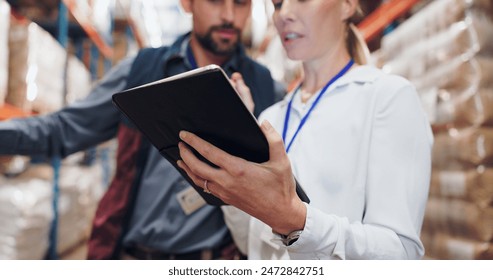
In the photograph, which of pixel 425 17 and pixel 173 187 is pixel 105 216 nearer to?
pixel 173 187

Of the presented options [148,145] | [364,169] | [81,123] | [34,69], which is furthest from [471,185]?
[34,69]

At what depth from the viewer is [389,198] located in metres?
0.83

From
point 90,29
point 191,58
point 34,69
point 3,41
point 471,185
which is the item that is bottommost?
point 471,185

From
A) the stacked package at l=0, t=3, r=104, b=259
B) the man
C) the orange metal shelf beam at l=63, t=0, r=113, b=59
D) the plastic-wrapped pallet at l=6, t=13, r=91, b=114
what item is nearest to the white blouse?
the man

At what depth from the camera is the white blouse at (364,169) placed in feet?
2.68

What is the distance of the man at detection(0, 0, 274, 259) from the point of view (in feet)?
4.60

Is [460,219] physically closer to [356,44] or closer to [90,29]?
[356,44]

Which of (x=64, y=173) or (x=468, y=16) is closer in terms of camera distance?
(x=468, y=16)

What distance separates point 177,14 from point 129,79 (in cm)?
583

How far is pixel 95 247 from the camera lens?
4.91ft

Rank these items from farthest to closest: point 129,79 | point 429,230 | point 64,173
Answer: point 64,173 → point 429,230 → point 129,79

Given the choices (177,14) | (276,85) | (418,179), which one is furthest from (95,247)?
(177,14)

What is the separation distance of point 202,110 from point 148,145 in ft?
2.66

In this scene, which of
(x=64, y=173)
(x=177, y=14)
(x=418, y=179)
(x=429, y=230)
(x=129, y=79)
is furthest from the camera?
(x=177, y=14)
